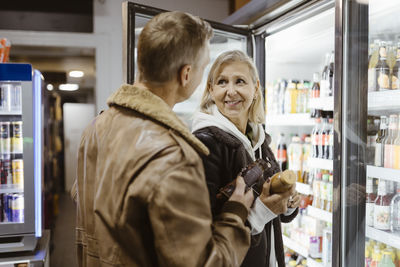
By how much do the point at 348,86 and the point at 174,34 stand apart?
1067 millimetres

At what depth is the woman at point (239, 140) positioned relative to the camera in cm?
131

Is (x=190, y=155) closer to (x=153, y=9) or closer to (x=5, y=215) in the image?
(x=153, y=9)

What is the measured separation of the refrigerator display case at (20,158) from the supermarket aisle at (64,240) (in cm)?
93

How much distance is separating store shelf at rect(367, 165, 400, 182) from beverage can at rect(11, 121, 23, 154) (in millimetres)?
2485

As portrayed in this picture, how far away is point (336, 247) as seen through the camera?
70.2 inches

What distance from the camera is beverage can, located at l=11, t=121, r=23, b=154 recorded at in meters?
2.89

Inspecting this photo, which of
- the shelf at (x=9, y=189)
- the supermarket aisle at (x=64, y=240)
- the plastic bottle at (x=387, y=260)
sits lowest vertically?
the supermarket aisle at (x=64, y=240)

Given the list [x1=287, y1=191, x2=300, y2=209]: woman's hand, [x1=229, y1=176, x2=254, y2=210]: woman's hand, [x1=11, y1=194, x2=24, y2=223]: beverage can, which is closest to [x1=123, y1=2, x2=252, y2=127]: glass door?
[x1=287, y1=191, x2=300, y2=209]: woman's hand

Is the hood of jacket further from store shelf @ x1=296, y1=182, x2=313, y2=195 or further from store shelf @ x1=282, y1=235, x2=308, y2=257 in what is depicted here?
store shelf @ x1=282, y1=235, x2=308, y2=257

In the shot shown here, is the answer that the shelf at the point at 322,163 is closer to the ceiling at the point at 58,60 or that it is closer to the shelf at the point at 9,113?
the shelf at the point at 9,113

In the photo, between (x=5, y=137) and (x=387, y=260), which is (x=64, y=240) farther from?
(x=387, y=260)

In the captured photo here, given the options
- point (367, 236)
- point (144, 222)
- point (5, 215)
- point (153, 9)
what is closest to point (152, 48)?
point (144, 222)

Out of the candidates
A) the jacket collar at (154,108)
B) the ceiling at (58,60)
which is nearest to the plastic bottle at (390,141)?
the jacket collar at (154,108)

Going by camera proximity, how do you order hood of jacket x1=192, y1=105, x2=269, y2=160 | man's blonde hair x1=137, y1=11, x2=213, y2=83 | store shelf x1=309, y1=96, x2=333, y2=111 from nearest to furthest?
man's blonde hair x1=137, y1=11, x2=213, y2=83 → hood of jacket x1=192, y1=105, x2=269, y2=160 → store shelf x1=309, y1=96, x2=333, y2=111
